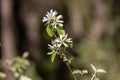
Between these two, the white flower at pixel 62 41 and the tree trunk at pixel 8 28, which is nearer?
the white flower at pixel 62 41

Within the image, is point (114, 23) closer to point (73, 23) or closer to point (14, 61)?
point (73, 23)

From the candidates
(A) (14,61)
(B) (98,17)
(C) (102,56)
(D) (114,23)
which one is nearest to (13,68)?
(A) (14,61)

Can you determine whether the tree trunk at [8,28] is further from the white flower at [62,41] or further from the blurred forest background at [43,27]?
the white flower at [62,41]

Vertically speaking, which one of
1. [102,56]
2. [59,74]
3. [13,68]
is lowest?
[13,68]

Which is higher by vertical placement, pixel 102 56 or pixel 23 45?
pixel 23 45

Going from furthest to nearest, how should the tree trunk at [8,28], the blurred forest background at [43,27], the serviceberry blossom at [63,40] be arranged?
the tree trunk at [8,28] < the blurred forest background at [43,27] < the serviceberry blossom at [63,40]

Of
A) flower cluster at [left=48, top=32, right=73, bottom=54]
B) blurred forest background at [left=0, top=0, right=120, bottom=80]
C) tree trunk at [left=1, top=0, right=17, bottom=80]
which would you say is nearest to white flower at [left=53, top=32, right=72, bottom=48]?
flower cluster at [left=48, top=32, right=73, bottom=54]

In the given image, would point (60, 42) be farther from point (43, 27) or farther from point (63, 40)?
point (43, 27)

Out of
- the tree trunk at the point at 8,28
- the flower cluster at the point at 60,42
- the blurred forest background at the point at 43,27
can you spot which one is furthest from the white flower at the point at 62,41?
the tree trunk at the point at 8,28

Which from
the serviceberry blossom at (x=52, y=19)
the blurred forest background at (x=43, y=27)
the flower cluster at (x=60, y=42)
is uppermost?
the blurred forest background at (x=43, y=27)
